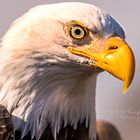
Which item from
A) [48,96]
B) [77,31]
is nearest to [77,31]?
[77,31]

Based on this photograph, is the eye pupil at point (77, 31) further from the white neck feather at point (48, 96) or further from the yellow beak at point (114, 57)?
the white neck feather at point (48, 96)

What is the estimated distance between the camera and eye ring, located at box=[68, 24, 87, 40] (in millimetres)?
7516

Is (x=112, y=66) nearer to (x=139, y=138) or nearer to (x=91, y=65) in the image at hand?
(x=91, y=65)

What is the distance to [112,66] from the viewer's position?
7367 mm

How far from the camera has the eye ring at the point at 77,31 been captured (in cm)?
752

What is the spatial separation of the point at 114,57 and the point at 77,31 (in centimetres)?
31

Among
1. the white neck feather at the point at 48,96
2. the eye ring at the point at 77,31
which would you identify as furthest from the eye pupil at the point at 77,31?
the white neck feather at the point at 48,96

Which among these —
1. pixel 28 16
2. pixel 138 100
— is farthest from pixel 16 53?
pixel 138 100

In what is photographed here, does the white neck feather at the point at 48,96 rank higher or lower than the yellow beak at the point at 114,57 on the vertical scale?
lower

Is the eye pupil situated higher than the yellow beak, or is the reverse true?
the eye pupil

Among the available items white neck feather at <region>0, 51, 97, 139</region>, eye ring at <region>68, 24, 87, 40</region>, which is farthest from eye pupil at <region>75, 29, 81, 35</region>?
white neck feather at <region>0, 51, 97, 139</region>

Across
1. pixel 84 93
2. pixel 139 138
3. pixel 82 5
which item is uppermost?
pixel 82 5

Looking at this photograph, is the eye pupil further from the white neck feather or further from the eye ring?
the white neck feather

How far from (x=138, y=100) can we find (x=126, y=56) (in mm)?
1785
